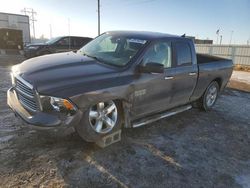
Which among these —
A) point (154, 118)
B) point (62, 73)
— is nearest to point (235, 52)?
point (154, 118)

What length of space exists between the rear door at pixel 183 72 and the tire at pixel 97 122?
4.88 feet

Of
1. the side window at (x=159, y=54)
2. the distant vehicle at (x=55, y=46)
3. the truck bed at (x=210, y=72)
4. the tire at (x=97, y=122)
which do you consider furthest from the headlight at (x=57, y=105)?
the distant vehicle at (x=55, y=46)

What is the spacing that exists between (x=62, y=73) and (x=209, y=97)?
430 cm

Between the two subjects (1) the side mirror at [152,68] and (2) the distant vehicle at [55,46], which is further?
(2) the distant vehicle at [55,46]

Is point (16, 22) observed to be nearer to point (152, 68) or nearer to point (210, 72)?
point (210, 72)

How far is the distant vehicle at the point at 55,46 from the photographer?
13750mm

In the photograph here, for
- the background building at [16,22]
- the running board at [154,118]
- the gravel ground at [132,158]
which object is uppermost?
the background building at [16,22]

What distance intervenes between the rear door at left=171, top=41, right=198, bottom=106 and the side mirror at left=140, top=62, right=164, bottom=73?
89 cm

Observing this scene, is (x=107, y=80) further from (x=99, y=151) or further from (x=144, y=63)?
(x=99, y=151)

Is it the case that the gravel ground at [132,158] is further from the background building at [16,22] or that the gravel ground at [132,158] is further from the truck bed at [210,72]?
the background building at [16,22]

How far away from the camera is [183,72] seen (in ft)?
15.7

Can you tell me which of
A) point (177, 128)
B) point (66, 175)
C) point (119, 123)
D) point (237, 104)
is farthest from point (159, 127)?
point (237, 104)

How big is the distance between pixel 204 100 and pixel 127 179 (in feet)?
12.3

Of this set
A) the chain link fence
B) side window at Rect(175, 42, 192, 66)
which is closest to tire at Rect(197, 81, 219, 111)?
side window at Rect(175, 42, 192, 66)
